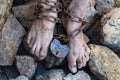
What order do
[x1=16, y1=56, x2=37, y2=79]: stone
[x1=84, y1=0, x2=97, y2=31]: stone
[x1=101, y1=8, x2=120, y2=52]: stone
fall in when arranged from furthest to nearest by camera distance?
[x1=84, y1=0, x2=97, y2=31]: stone < [x1=101, y1=8, x2=120, y2=52]: stone < [x1=16, y1=56, x2=37, y2=79]: stone

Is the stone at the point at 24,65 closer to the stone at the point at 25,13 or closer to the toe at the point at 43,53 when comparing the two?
the toe at the point at 43,53

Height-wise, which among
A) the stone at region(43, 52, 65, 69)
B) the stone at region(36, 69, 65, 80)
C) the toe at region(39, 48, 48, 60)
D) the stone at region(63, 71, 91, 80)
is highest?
the toe at region(39, 48, 48, 60)

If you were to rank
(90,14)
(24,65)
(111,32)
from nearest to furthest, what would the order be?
(24,65) < (111,32) < (90,14)

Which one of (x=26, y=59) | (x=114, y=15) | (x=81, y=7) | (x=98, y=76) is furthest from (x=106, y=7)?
(x=26, y=59)

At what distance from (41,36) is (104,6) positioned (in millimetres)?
439

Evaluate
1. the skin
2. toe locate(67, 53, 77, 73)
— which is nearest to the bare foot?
the skin

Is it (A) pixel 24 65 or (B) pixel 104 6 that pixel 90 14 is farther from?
(A) pixel 24 65

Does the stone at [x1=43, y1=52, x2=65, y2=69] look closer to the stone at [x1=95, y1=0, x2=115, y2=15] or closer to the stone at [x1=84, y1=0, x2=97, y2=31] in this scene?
the stone at [x1=84, y1=0, x2=97, y2=31]

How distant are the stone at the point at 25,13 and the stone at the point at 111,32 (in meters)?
0.34

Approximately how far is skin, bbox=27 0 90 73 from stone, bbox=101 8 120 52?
0.10 m

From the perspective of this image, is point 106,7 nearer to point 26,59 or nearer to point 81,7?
point 81,7

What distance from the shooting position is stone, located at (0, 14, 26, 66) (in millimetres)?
1571

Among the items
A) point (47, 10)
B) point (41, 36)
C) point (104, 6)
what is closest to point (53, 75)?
point (41, 36)

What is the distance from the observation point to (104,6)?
1849 mm
